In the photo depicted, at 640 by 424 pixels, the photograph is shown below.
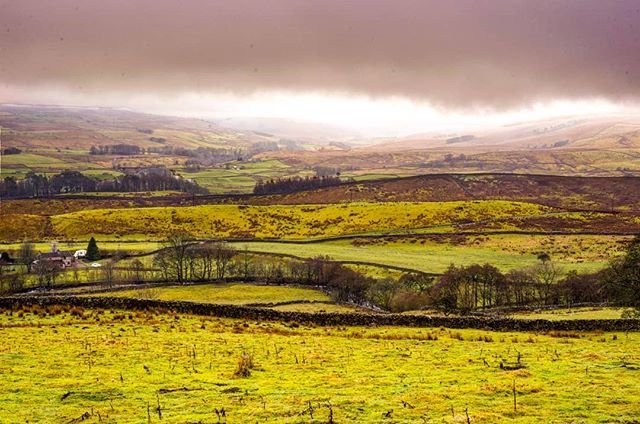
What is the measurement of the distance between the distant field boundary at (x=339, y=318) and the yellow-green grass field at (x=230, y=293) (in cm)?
3012

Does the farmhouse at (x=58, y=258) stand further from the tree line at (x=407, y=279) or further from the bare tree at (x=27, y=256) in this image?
the tree line at (x=407, y=279)

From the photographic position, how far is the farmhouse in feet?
318

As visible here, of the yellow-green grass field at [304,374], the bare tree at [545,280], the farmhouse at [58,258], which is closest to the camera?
the yellow-green grass field at [304,374]

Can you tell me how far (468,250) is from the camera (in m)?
106

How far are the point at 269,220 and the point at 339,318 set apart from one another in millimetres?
115236

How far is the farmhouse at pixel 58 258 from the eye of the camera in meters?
96.8

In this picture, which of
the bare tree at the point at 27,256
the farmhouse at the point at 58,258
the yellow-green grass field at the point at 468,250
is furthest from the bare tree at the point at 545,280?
the bare tree at the point at 27,256

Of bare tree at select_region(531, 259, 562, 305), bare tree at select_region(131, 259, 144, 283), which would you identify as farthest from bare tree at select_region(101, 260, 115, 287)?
bare tree at select_region(531, 259, 562, 305)

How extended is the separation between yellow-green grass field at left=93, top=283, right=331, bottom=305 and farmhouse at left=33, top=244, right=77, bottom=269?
25.6m

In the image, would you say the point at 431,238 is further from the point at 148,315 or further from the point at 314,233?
the point at 148,315

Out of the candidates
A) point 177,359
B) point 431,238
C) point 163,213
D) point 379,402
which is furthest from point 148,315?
point 163,213

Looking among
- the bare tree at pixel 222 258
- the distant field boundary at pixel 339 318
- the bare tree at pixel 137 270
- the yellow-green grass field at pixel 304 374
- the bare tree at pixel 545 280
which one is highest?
the yellow-green grass field at pixel 304 374

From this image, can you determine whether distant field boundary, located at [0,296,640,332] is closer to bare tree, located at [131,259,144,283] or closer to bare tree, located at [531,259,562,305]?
bare tree, located at [531,259,562,305]

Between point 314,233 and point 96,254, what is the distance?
2054 inches
